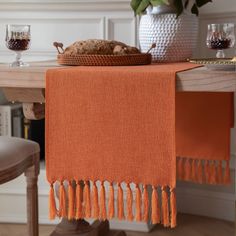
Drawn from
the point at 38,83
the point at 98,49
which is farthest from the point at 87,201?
the point at 98,49

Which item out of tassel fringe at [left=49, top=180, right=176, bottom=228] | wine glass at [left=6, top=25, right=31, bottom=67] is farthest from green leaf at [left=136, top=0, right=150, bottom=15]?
tassel fringe at [left=49, top=180, right=176, bottom=228]

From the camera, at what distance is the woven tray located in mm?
1605

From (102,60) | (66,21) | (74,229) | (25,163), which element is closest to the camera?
(102,60)

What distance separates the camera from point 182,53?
1.92m

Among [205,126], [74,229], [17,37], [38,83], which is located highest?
[17,37]

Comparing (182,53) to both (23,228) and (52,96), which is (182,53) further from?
(23,228)

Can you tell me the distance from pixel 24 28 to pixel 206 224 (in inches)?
52.2

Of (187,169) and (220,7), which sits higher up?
(220,7)

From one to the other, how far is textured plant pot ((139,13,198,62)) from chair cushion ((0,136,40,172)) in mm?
537

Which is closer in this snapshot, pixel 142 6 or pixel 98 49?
pixel 98 49

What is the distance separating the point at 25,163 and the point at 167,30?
2.20 ft

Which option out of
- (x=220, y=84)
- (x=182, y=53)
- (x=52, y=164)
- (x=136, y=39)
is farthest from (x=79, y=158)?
(x=136, y=39)

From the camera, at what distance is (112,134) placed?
55.4 inches

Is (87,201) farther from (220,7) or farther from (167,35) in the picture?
(220,7)
